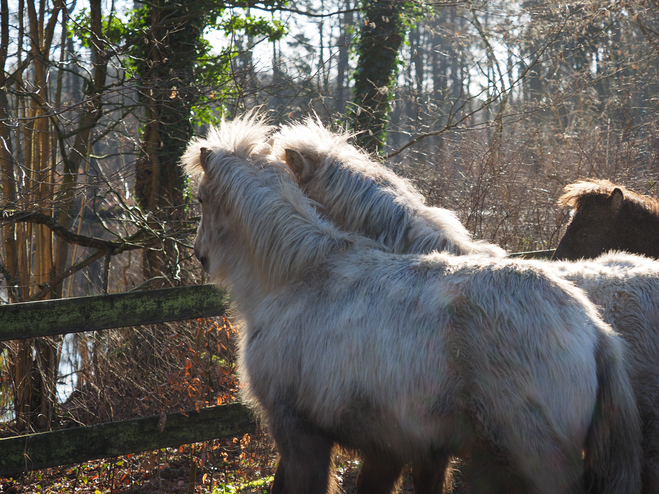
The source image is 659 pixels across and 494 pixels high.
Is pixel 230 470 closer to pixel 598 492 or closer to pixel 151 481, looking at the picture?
pixel 151 481

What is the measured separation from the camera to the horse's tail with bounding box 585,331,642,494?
218 cm

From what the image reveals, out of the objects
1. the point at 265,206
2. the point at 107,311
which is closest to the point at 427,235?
the point at 265,206

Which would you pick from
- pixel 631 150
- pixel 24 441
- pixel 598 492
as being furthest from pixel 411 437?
pixel 631 150

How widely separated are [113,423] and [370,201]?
222cm

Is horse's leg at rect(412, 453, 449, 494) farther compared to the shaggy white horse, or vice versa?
horse's leg at rect(412, 453, 449, 494)

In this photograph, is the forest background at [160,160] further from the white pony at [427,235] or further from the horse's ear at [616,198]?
the horse's ear at [616,198]

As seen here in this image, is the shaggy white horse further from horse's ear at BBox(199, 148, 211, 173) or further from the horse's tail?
horse's ear at BBox(199, 148, 211, 173)

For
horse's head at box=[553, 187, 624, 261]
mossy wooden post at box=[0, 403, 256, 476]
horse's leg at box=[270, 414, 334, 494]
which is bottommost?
mossy wooden post at box=[0, 403, 256, 476]

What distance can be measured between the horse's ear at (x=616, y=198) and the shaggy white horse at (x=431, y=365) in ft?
7.39

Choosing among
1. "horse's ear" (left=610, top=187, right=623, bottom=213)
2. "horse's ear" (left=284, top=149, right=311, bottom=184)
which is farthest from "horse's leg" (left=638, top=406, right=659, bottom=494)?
"horse's ear" (left=284, top=149, right=311, bottom=184)

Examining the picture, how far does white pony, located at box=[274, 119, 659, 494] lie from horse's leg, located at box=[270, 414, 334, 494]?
0.59 m

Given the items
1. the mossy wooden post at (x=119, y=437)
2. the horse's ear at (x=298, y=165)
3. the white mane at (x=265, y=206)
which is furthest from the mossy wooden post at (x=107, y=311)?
the horse's ear at (x=298, y=165)

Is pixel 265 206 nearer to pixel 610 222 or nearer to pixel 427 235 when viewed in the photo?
pixel 427 235

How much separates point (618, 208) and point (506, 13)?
783cm
